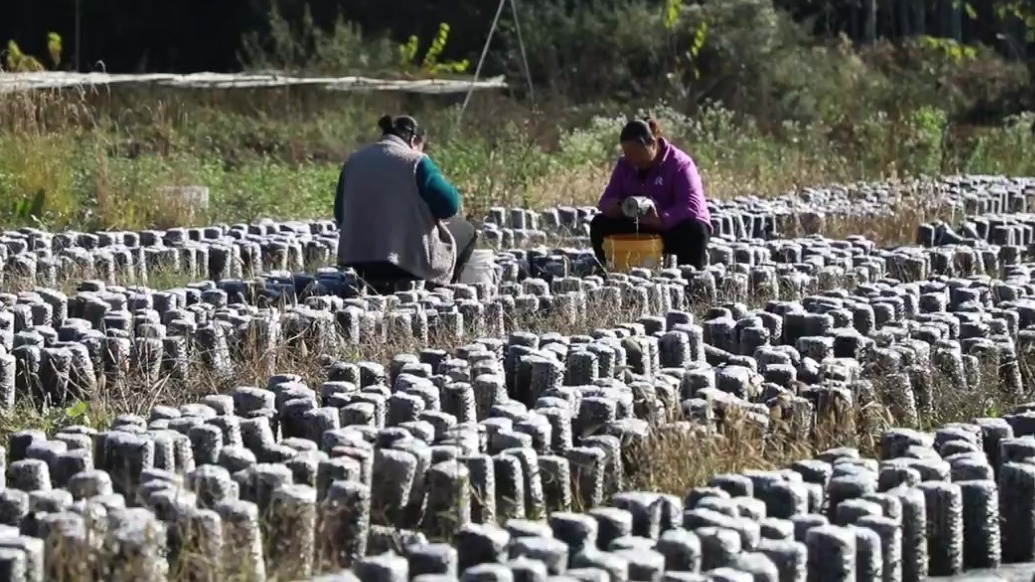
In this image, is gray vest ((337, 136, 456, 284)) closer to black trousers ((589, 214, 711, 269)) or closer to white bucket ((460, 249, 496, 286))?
white bucket ((460, 249, 496, 286))

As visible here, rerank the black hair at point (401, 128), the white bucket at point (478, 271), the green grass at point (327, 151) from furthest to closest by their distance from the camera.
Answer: the green grass at point (327, 151) → the white bucket at point (478, 271) → the black hair at point (401, 128)

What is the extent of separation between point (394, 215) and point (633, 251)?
4.49ft

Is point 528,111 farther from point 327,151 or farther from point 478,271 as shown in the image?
point 478,271

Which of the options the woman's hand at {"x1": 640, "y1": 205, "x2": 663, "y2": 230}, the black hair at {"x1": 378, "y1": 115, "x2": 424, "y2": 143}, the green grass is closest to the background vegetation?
the green grass

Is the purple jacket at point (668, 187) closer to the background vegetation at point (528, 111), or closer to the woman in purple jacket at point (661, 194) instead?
the woman in purple jacket at point (661, 194)

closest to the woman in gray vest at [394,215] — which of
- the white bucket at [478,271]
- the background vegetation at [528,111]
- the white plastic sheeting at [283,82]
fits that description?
the white bucket at [478,271]

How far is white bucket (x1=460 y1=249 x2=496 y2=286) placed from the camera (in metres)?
10.4

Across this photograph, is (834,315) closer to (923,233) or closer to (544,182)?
(923,233)

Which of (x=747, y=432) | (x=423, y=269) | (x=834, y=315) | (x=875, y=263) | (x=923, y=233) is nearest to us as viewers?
(x=747, y=432)

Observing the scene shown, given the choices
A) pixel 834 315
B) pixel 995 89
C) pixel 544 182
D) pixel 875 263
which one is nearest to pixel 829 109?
pixel 995 89

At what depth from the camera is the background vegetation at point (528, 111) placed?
44.9 ft

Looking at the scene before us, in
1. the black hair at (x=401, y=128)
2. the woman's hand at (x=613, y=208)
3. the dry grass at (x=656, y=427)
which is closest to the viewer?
the dry grass at (x=656, y=427)

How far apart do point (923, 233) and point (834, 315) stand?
3.81 metres

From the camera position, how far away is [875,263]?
1060 centimetres
